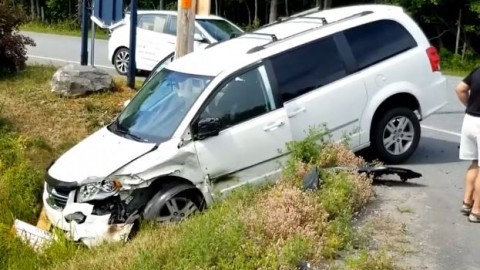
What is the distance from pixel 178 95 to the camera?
29.2 feet

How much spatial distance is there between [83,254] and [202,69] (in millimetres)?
2540

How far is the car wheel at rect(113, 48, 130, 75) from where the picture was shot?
19.2 meters

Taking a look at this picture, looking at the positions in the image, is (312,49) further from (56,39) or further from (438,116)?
(56,39)

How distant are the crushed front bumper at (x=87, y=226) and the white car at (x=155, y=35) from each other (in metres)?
10.0

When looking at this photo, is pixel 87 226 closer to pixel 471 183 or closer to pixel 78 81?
pixel 471 183

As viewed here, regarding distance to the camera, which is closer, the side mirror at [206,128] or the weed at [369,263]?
the weed at [369,263]

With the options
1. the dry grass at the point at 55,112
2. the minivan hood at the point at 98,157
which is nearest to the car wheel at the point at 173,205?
the minivan hood at the point at 98,157

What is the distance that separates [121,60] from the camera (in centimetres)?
1941

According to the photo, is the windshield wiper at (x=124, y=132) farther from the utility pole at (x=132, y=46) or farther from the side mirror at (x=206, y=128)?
the utility pole at (x=132, y=46)

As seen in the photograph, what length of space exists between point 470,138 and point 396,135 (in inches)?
92.8

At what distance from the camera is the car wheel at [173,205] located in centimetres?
800

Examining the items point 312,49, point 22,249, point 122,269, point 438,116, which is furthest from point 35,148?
point 438,116

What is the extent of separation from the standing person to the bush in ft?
34.0

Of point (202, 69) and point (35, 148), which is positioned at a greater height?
point (202, 69)
